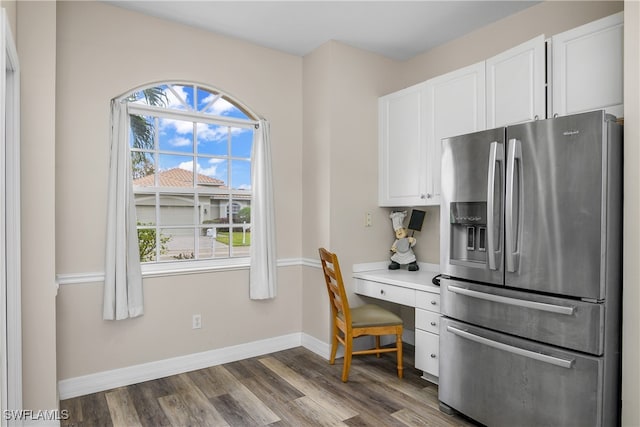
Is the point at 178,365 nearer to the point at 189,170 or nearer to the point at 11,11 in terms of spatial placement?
the point at 189,170

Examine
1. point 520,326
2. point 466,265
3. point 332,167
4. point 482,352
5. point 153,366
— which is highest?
point 332,167

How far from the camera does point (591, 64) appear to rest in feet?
7.14

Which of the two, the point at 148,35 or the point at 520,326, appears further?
the point at 148,35

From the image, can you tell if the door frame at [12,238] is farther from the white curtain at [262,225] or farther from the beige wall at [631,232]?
the beige wall at [631,232]

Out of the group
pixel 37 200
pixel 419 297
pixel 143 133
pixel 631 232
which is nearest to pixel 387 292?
pixel 419 297

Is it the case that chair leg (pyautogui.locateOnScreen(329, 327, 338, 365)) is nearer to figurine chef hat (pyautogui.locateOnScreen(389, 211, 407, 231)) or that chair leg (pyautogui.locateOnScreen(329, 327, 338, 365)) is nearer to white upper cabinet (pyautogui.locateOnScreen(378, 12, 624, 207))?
figurine chef hat (pyautogui.locateOnScreen(389, 211, 407, 231))

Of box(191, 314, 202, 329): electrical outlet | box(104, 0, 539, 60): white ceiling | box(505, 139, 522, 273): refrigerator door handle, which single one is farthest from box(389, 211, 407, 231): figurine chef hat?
box(191, 314, 202, 329): electrical outlet

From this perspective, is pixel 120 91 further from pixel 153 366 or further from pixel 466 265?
pixel 466 265

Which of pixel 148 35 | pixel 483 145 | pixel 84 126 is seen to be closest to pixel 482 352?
pixel 483 145

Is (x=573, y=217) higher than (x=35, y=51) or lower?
lower

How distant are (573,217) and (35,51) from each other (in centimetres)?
295

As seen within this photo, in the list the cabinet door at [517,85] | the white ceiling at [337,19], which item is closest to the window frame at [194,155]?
the white ceiling at [337,19]

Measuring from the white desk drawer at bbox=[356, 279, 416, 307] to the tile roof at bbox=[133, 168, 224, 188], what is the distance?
1.56 meters

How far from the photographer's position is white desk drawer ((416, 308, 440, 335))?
2.77 metres
